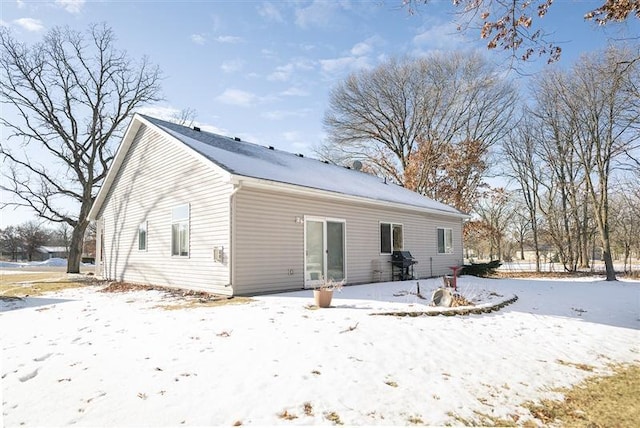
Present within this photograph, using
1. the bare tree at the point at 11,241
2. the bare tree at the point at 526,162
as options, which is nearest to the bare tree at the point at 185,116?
the bare tree at the point at 526,162

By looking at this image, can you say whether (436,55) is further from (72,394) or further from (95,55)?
(72,394)

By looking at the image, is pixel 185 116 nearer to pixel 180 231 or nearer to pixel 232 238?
pixel 180 231

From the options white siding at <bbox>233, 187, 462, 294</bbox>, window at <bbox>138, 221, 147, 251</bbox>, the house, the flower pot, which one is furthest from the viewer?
window at <bbox>138, 221, 147, 251</bbox>

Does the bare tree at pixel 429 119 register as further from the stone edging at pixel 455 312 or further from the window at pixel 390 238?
the stone edging at pixel 455 312

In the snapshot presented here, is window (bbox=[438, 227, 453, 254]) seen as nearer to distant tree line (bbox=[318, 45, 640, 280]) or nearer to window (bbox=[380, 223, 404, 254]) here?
window (bbox=[380, 223, 404, 254])

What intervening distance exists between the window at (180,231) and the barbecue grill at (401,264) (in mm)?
6762

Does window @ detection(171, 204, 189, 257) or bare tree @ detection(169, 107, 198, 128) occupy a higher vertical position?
bare tree @ detection(169, 107, 198, 128)

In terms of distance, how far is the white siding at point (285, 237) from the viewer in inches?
340

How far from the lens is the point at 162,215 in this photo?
11297mm

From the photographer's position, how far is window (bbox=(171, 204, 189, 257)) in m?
10.1

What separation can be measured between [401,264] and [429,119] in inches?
558

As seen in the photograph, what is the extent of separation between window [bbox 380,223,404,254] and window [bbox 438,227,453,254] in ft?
11.2

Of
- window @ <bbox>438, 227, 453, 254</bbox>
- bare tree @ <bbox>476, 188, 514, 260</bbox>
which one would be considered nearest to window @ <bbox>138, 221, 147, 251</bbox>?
window @ <bbox>438, 227, 453, 254</bbox>

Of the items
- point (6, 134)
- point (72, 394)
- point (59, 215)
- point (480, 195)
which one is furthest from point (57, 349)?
point (480, 195)
